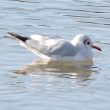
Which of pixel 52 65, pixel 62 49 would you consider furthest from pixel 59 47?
pixel 52 65

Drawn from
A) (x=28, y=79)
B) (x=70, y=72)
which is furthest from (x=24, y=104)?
(x=70, y=72)

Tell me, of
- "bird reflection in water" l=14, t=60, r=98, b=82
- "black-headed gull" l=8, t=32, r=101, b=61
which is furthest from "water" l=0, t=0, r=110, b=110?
"black-headed gull" l=8, t=32, r=101, b=61

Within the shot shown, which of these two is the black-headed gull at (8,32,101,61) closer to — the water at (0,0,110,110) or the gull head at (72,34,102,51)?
the gull head at (72,34,102,51)

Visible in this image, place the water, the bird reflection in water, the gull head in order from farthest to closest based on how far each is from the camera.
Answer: the gull head
the bird reflection in water
the water

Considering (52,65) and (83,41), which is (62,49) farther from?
(83,41)

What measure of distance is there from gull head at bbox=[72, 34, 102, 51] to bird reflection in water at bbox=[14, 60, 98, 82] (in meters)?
0.38

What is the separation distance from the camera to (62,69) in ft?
37.1

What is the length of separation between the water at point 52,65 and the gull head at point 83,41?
9.5 inches

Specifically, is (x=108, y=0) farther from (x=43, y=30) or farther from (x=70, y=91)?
(x=70, y=91)

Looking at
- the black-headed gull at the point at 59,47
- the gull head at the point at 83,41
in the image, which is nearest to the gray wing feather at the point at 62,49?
the black-headed gull at the point at 59,47

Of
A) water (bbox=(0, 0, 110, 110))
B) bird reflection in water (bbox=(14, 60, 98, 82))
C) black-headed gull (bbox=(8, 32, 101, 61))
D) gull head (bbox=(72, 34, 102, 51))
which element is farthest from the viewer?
gull head (bbox=(72, 34, 102, 51))

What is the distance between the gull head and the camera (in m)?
12.1

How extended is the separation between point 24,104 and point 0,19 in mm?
5383

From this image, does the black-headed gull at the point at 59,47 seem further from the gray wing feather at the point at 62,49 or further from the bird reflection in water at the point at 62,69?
the bird reflection in water at the point at 62,69
